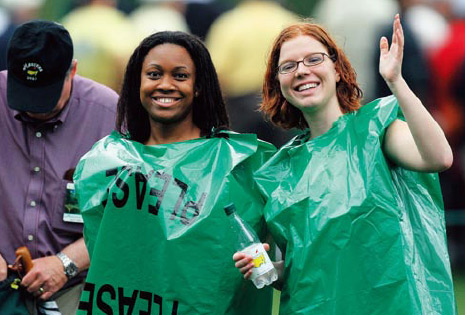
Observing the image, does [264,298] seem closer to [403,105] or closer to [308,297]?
[308,297]

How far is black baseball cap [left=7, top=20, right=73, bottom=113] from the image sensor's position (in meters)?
4.64

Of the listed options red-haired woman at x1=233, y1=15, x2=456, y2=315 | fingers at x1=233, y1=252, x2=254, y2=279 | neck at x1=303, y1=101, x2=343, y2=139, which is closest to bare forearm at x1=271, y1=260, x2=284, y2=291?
red-haired woman at x1=233, y1=15, x2=456, y2=315

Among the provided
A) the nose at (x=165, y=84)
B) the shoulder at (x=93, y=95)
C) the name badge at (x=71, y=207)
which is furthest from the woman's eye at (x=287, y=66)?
the name badge at (x=71, y=207)

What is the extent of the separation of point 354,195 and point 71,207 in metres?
1.20

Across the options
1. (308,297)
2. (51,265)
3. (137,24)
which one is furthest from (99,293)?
(137,24)

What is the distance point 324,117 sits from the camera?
4266 millimetres

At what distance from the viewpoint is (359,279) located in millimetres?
4020

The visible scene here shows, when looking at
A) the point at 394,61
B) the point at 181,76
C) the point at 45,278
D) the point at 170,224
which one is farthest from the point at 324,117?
the point at 45,278

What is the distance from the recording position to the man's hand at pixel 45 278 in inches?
181

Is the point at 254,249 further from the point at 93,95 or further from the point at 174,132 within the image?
the point at 93,95

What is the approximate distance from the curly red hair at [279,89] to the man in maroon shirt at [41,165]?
0.78 metres

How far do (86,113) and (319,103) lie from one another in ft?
3.44

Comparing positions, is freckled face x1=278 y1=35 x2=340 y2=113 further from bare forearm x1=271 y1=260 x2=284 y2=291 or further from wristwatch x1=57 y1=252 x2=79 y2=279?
wristwatch x1=57 y1=252 x2=79 y2=279

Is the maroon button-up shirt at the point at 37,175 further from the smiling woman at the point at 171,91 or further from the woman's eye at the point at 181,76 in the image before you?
the woman's eye at the point at 181,76
